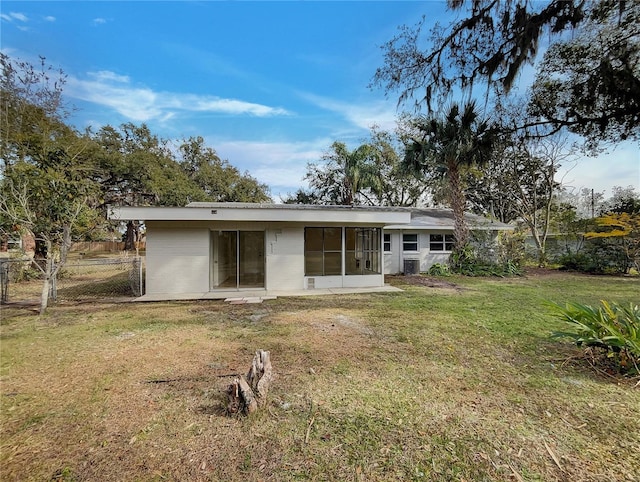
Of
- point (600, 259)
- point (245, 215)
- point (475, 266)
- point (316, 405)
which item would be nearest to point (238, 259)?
point (245, 215)

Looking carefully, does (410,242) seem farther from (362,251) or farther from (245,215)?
(245,215)

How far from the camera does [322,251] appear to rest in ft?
33.6

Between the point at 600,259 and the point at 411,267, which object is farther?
the point at 600,259

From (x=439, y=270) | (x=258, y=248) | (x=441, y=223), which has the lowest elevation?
(x=439, y=270)

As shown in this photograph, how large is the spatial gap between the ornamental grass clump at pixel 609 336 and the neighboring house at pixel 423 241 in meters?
9.95

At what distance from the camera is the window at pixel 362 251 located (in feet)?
34.4

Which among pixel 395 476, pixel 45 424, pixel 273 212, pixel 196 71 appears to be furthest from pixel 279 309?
pixel 196 71

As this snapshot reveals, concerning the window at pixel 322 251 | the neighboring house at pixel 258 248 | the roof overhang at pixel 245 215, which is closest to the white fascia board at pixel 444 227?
the neighboring house at pixel 258 248

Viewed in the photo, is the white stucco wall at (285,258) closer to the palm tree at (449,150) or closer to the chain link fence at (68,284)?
the chain link fence at (68,284)

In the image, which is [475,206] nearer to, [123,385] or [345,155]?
[345,155]

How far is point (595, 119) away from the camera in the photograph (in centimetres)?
521

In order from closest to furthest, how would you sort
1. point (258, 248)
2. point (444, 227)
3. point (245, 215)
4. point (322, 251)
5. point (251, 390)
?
1. point (251, 390)
2. point (245, 215)
3. point (258, 248)
4. point (322, 251)
5. point (444, 227)

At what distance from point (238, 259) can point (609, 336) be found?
341 inches

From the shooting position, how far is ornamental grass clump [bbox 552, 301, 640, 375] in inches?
143
